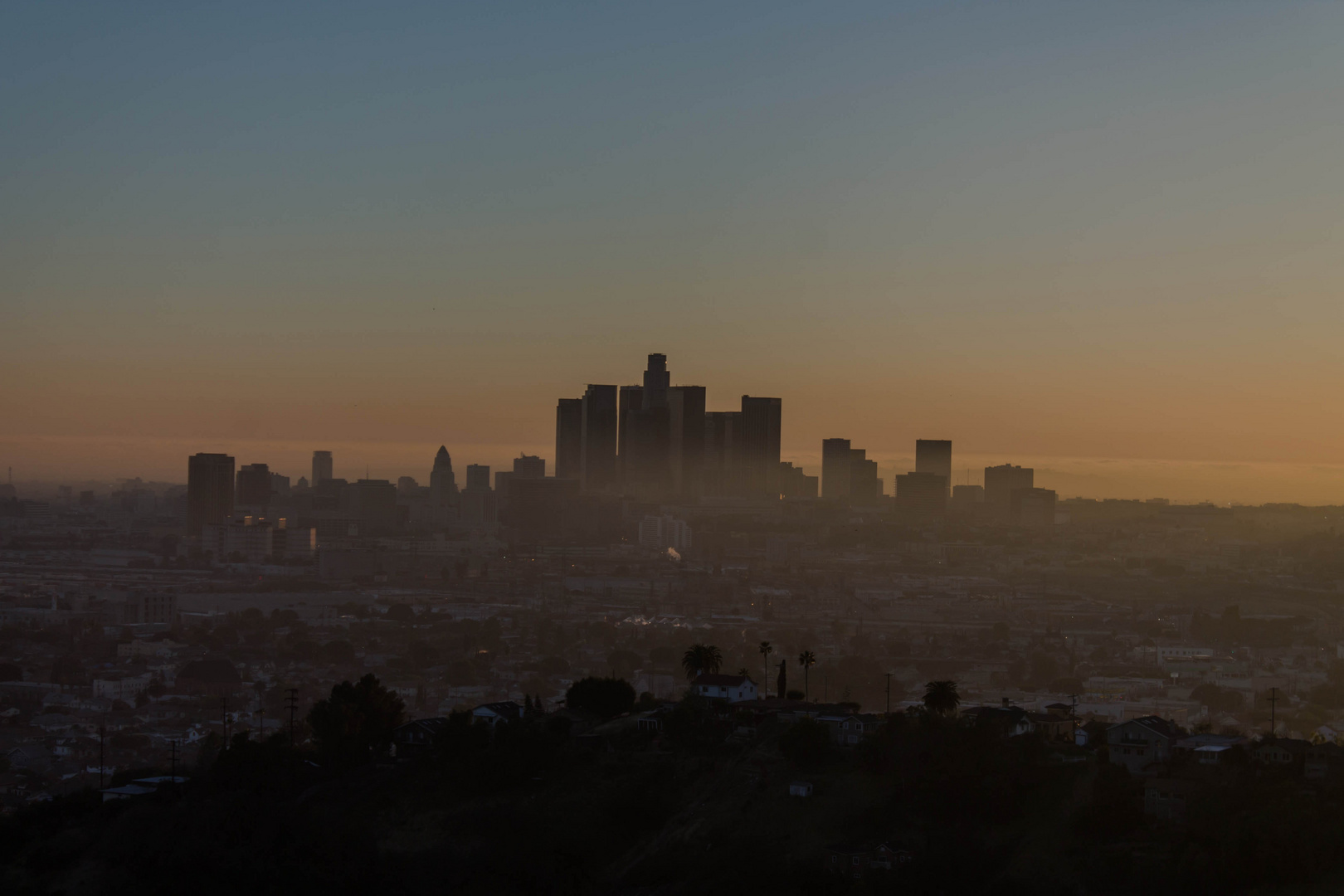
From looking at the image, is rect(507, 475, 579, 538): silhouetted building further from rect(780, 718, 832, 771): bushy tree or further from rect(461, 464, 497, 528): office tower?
rect(780, 718, 832, 771): bushy tree

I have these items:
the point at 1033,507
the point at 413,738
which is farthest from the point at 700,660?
the point at 1033,507

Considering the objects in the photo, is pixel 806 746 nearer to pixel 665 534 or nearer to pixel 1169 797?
pixel 1169 797

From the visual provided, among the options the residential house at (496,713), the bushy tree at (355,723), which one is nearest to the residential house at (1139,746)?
the residential house at (496,713)

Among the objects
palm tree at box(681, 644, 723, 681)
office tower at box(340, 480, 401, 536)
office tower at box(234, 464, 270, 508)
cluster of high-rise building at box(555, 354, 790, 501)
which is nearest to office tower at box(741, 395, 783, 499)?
cluster of high-rise building at box(555, 354, 790, 501)

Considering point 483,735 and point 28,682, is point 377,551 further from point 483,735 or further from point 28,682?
point 483,735

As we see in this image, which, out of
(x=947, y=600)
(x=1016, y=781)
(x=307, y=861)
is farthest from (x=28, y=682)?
(x=947, y=600)

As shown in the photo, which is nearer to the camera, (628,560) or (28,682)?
(28,682)
